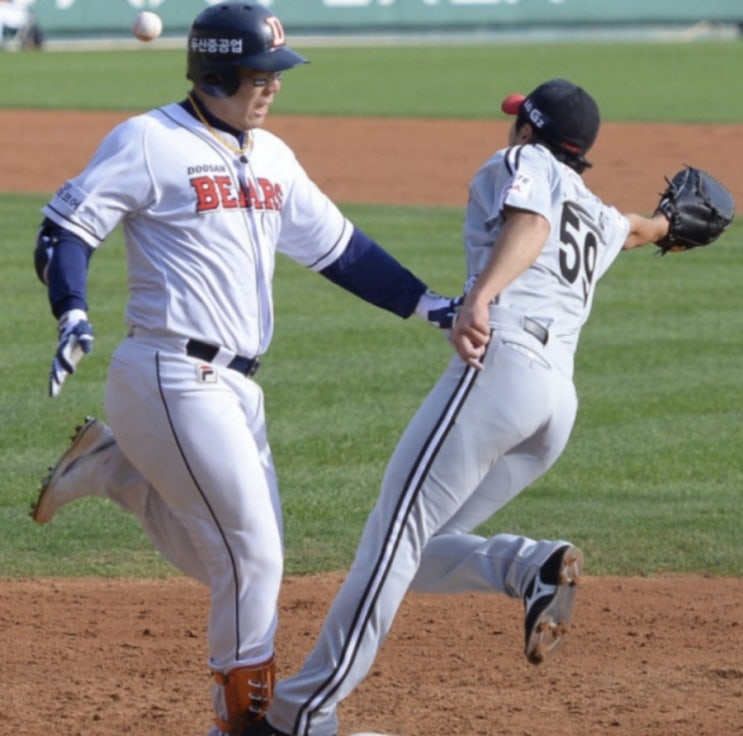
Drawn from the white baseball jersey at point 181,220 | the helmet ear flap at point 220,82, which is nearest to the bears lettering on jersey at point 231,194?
the white baseball jersey at point 181,220

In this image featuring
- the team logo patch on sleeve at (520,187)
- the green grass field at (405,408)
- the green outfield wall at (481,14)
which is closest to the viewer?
the team logo patch on sleeve at (520,187)

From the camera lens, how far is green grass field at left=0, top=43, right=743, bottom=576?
6.65m

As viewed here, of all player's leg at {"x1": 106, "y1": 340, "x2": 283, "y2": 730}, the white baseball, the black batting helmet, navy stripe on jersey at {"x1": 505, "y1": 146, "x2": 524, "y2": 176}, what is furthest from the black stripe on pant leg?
the white baseball

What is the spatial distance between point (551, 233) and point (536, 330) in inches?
10.8

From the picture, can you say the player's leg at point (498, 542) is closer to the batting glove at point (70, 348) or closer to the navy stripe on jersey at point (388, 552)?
the navy stripe on jersey at point (388, 552)

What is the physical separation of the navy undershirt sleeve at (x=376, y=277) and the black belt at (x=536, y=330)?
43cm

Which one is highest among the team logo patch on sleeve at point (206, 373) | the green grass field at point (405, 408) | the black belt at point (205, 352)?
the black belt at point (205, 352)

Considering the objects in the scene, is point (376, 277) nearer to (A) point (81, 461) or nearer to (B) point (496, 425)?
(B) point (496, 425)

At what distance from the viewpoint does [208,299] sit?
4.19 meters

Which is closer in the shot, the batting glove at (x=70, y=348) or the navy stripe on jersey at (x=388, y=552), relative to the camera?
the batting glove at (x=70, y=348)

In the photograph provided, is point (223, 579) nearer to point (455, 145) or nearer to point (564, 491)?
point (564, 491)

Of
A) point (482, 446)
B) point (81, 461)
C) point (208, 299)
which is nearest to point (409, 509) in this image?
point (482, 446)

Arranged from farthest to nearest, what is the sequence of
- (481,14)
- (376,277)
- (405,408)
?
(481,14) < (405,408) < (376,277)

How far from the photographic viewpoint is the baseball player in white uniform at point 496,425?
166 inches
